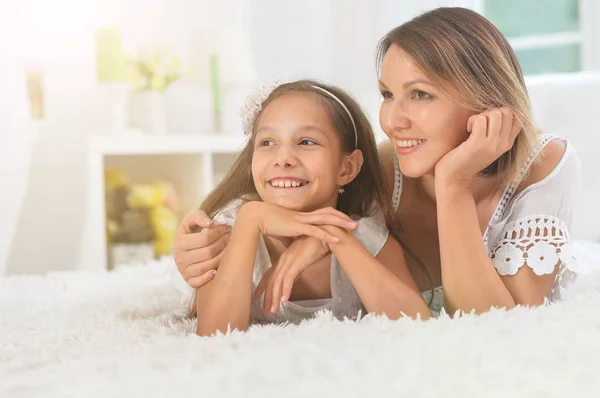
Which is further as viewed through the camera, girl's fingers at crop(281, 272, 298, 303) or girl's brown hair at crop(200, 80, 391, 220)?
girl's brown hair at crop(200, 80, 391, 220)

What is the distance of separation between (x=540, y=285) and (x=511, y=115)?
32 centimetres

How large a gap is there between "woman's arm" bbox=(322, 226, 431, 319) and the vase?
2094 mm

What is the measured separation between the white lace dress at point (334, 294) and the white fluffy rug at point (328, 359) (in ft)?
0.67

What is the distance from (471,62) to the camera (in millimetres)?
1354

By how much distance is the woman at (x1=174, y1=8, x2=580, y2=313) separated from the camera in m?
1.29

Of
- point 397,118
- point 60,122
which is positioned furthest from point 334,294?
point 60,122

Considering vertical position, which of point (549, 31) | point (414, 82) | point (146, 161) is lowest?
point (146, 161)

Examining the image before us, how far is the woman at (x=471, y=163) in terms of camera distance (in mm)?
1287

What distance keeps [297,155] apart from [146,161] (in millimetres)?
2023

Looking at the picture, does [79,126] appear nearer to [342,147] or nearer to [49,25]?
[49,25]

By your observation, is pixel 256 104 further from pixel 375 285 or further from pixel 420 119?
pixel 375 285

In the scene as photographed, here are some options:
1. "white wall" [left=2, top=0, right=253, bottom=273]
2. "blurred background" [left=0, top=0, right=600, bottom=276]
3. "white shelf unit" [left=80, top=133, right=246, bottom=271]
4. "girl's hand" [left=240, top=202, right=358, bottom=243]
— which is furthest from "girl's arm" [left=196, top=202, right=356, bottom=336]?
"white wall" [left=2, top=0, right=253, bottom=273]

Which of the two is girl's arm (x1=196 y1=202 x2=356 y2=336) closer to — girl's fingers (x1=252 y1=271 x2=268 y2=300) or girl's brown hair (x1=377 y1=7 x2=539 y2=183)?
girl's fingers (x1=252 y1=271 x2=268 y2=300)

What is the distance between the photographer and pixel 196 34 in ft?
11.2
